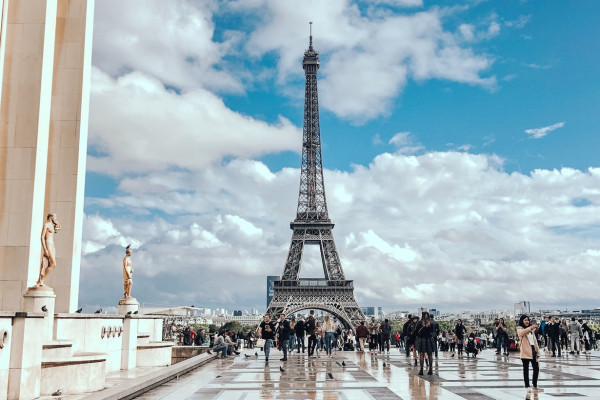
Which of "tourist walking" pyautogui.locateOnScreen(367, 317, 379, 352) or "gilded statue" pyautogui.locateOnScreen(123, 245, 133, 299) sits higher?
"gilded statue" pyautogui.locateOnScreen(123, 245, 133, 299)

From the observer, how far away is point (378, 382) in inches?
700

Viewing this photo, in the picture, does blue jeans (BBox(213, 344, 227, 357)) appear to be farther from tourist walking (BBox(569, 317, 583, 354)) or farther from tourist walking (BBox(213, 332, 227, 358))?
tourist walking (BBox(569, 317, 583, 354))

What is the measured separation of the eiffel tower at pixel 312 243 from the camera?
90.4 metres

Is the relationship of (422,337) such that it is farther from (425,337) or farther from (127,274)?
(127,274)

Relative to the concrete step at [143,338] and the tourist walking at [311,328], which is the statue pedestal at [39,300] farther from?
the tourist walking at [311,328]

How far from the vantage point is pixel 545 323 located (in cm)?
3047

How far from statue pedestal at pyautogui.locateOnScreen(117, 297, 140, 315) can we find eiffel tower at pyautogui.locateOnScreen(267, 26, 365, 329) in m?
64.3

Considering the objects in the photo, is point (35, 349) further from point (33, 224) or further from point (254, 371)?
point (254, 371)

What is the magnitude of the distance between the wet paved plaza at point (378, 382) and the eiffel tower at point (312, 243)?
211 ft

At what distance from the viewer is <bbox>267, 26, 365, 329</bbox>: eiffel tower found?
90.4m

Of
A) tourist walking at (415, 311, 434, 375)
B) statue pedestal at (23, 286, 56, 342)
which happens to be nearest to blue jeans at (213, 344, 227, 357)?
tourist walking at (415, 311, 434, 375)

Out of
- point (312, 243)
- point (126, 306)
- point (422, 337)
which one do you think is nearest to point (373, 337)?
point (422, 337)

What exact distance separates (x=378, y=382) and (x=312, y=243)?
272ft

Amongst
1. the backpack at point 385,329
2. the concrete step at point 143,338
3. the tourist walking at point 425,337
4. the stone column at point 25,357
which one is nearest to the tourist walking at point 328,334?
the backpack at point 385,329
